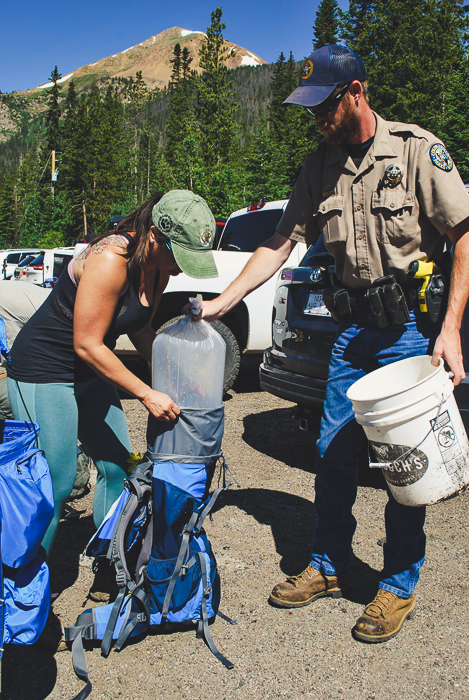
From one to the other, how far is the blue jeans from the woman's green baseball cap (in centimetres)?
81

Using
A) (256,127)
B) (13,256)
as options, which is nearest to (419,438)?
(13,256)

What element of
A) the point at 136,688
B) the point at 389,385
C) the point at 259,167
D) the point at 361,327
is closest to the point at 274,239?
the point at 361,327

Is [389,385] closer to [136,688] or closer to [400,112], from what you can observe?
[136,688]

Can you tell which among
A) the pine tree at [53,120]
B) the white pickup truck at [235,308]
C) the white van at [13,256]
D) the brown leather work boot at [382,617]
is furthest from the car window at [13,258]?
the pine tree at [53,120]

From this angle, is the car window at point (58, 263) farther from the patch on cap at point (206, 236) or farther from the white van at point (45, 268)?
the patch on cap at point (206, 236)

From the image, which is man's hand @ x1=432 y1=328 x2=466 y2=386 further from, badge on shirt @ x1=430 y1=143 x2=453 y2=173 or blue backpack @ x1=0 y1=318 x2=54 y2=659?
blue backpack @ x1=0 y1=318 x2=54 y2=659

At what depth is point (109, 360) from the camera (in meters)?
2.30

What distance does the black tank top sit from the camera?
2.42 meters

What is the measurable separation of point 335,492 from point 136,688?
46.5 inches

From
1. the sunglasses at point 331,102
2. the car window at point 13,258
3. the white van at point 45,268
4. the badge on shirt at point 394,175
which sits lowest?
the car window at point 13,258

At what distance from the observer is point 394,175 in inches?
94.7

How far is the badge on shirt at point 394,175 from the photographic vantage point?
7.88 ft

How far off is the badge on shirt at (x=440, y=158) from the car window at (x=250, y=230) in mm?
4498

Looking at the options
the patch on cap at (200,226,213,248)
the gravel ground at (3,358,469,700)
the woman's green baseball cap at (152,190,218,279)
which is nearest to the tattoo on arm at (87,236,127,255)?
the woman's green baseball cap at (152,190,218,279)
